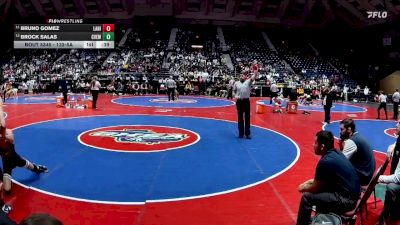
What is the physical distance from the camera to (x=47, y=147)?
9453mm

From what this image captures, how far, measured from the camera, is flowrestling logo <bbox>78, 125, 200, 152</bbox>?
9539mm

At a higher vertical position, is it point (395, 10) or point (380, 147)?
point (395, 10)

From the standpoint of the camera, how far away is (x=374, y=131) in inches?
527

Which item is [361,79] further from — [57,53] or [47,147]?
[47,147]

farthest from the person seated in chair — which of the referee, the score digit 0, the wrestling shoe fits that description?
the score digit 0

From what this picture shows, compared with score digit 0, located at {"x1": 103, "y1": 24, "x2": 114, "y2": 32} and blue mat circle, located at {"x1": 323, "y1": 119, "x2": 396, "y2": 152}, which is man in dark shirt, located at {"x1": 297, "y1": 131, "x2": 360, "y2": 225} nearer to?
blue mat circle, located at {"x1": 323, "y1": 119, "x2": 396, "y2": 152}

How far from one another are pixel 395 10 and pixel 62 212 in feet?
104

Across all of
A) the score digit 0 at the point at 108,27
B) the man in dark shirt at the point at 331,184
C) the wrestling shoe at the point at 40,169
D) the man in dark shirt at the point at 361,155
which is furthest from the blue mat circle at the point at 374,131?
the score digit 0 at the point at 108,27

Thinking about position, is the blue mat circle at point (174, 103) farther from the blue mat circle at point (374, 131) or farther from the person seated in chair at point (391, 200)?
the person seated in chair at point (391, 200)

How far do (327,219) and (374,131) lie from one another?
10393 millimetres

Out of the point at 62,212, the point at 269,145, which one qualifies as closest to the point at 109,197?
the point at 62,212

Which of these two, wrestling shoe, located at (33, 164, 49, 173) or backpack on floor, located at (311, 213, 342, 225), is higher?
backpack on floor, located at (311, 213, 342, 225)
